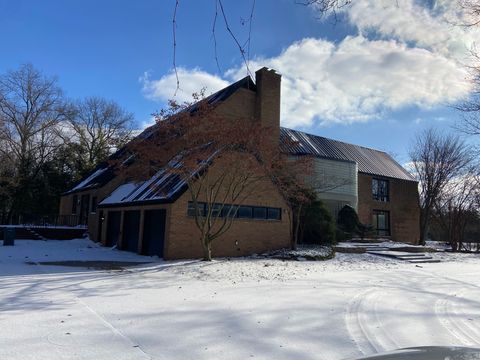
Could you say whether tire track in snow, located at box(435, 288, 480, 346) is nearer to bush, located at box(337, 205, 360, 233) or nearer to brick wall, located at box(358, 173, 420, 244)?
bush, located at box(337, 205, 360, 233)

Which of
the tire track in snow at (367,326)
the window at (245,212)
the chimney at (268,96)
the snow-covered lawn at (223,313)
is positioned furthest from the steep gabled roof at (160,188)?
the tire track in snow at (367,326)

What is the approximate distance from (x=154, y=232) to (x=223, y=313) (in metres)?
12.4

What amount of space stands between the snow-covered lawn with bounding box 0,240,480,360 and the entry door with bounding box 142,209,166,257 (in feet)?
13.3

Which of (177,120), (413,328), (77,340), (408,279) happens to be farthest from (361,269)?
(77,340)

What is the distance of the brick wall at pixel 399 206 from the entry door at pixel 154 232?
19176 mm

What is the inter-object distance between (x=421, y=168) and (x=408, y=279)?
2566 cm

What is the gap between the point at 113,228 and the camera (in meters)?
24.4

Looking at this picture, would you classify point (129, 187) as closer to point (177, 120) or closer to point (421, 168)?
point (177, 120)

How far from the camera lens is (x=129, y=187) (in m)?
24.7

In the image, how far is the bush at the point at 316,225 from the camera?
24031 millimetres

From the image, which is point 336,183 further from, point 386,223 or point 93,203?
point 93,203

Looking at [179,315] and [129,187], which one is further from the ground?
[129,187]

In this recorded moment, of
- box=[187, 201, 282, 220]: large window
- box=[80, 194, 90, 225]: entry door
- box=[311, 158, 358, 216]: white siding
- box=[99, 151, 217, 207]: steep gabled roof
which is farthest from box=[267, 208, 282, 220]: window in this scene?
box=[80, 194, 90, 225]: entry door

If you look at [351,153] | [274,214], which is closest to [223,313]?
[274,214]
